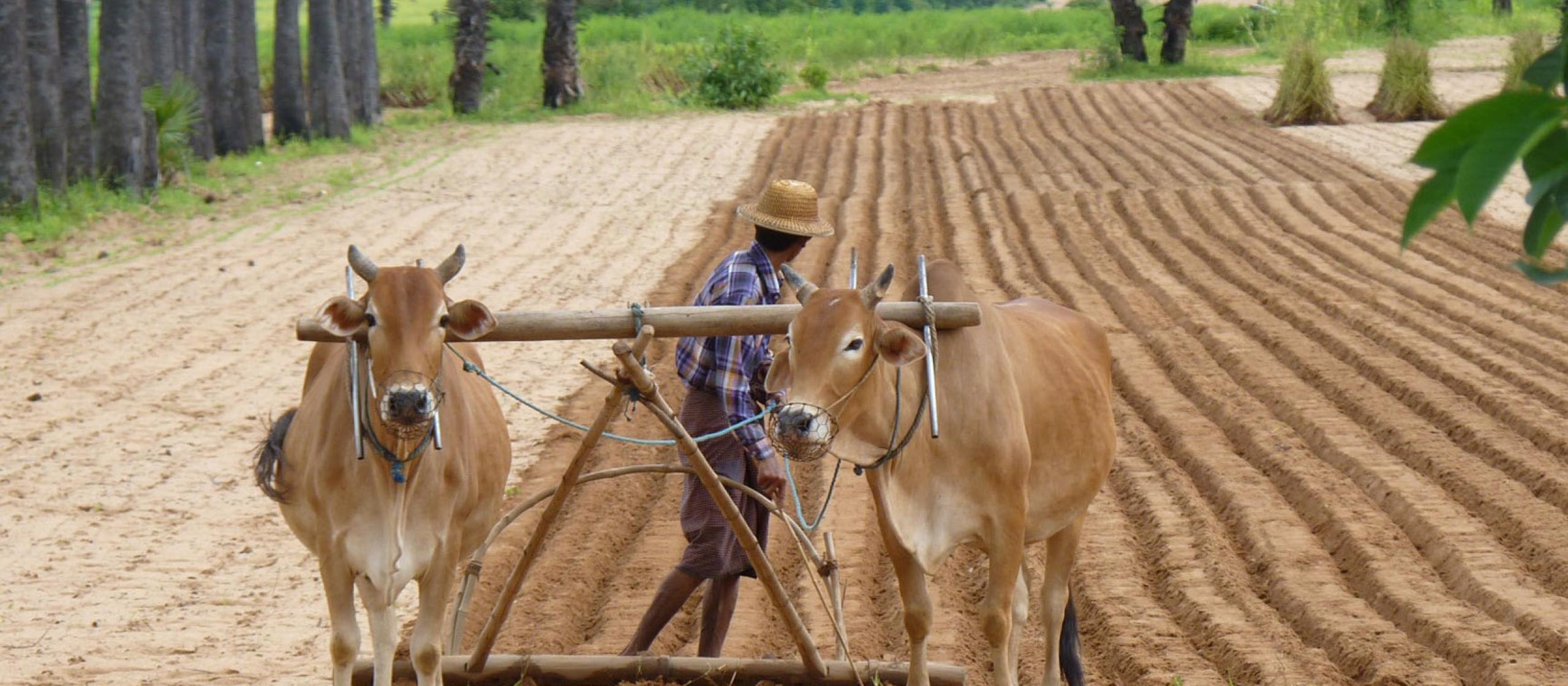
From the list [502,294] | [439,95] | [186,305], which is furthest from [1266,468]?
[439,95]

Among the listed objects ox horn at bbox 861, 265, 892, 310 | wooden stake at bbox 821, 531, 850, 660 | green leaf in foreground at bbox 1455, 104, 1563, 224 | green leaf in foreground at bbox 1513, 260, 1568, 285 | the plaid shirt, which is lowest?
wooden stake at bbox 821, 531, 850, 660

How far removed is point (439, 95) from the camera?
32219 mm

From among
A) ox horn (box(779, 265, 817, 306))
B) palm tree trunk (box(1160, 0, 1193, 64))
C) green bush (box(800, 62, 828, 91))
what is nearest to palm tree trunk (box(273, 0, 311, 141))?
green bush (box(800, 62, 828, 91))

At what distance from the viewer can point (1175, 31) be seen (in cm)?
3170

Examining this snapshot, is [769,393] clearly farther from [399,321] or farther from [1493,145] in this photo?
[1493,145]

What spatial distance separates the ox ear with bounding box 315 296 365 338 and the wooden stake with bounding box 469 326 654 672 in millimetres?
763

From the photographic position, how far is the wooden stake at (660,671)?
562 centimetres

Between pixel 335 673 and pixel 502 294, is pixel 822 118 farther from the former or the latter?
pixel 335 673

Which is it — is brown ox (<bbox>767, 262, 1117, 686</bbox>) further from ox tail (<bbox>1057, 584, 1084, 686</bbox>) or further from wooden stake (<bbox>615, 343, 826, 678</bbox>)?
wooden stake (<bbox>615, 343, 826, 678</bbox>)

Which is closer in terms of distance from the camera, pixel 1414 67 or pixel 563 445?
pixel 563 445

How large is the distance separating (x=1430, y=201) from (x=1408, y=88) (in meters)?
23.4

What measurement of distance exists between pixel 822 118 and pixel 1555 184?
81.0 feet

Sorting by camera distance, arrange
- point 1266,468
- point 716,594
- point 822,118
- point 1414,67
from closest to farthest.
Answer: point 716,594
point 1266,468
point 1414,67
point 822,118

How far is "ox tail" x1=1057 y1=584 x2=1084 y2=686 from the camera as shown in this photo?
235 inches
